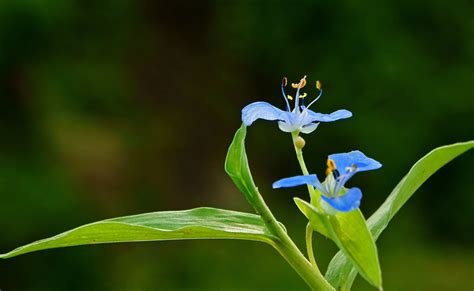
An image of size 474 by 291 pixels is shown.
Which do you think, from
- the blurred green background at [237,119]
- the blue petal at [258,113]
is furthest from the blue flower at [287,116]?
the blurred green background at [237,119]

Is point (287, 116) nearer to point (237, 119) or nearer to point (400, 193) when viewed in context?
point (400, 193)

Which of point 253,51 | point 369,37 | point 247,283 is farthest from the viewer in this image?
point 253,51

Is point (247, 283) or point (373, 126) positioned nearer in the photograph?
point (247, 283)

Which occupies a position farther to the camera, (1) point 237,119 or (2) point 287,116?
(1) point 237,119

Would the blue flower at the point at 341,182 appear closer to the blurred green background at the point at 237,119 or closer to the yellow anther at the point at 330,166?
the yellow anther at the point at 330,166

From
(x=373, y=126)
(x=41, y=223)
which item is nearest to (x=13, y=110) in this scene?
(x=41, y=223)

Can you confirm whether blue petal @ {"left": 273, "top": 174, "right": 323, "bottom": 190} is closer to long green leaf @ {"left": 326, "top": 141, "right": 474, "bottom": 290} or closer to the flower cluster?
the flower cluster

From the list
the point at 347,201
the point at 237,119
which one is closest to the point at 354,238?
the point at 347,201

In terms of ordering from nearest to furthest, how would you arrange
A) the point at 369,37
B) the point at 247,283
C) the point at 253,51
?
the point at 247,283 < the point at 369,37 < the point at 253,51

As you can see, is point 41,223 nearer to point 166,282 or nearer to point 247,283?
point 166,282
